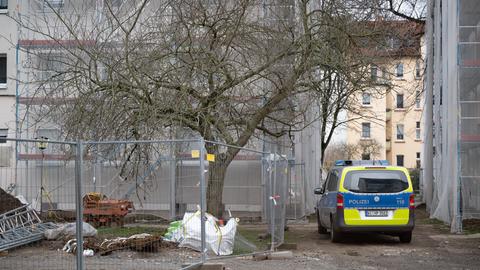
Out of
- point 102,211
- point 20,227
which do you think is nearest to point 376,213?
point 102,211

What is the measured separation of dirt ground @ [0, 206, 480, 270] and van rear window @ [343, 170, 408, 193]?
129 cm

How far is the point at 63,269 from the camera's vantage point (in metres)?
9.30

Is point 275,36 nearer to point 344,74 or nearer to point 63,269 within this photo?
point 344,74

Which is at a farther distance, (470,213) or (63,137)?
(470,213)

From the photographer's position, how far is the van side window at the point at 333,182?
1631cm

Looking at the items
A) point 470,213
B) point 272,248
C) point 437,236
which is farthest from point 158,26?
point 470,213

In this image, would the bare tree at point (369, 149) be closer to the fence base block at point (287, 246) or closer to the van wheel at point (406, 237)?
the van wheel at point (406, 237)

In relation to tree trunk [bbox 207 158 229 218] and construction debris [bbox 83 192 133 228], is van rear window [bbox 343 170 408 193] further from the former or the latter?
construction debris [bbox 83 192 133 228]

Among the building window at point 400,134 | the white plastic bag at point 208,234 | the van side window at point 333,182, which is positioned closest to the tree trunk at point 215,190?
the white plastic bag at point 208,234

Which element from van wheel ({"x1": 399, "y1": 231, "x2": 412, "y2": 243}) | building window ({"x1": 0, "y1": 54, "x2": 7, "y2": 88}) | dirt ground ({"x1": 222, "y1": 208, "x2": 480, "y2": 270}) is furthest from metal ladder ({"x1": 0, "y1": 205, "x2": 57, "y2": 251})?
building window ({"x1": 0, "y1": 54, "x2": 7, "y2": 88})

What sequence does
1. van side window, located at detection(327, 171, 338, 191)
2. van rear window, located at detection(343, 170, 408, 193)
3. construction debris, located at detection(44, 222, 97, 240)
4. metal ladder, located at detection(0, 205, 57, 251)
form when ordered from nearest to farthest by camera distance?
metal ladder, located at detection(0, 205, 57, 251) → construction debris, located at detection(44, 222, 97, 240) → van rear window, located at detection(343, 170, 408, 193) → van side window, located at detection(327, 171, 338, 191)

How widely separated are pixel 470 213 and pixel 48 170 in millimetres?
14829

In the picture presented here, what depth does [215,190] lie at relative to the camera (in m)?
11.8

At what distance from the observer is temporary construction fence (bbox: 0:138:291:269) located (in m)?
8.49
